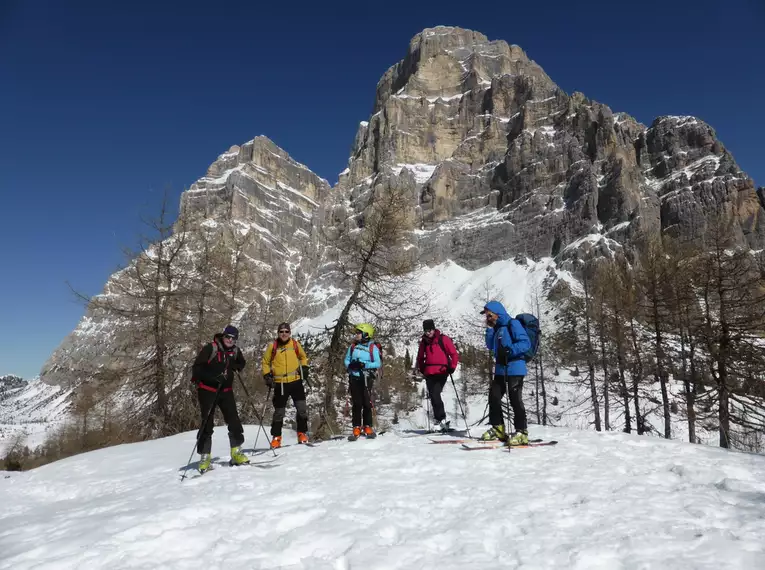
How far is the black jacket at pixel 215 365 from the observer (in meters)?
6.78

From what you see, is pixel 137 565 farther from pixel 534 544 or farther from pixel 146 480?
pixel 146 480

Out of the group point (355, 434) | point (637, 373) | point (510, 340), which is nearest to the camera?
point (510, 340)

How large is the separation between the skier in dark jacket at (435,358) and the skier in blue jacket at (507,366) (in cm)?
115

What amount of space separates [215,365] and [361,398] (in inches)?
128

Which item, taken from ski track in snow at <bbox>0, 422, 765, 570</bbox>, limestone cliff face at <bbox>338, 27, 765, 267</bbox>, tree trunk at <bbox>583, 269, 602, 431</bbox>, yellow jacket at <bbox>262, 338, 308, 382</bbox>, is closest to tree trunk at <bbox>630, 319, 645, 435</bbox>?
tree trunk at <bbox>583, 269, 602, 431</bbox>

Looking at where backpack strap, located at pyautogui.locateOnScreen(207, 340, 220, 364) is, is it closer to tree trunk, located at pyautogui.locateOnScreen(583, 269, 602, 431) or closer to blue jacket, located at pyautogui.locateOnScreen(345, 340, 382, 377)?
blue jacket, located at pyautogui.locateOnScreen(345, 340, 382, 377)

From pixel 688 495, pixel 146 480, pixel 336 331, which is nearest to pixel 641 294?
pixel 336 331

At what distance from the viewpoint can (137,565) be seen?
3.20 meters

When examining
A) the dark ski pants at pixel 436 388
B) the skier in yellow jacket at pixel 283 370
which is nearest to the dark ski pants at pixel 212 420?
the skier in yellow jacket at pixel 283 370

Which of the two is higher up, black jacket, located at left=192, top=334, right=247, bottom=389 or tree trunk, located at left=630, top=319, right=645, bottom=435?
black jacket, located at left=192, top=334, right=247, bottom=389

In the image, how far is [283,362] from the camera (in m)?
8.15

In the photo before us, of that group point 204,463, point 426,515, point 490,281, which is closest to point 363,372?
point 204,463

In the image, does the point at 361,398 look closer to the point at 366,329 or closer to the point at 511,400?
the point at 366,329

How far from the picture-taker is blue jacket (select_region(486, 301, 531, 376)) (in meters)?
7.21
